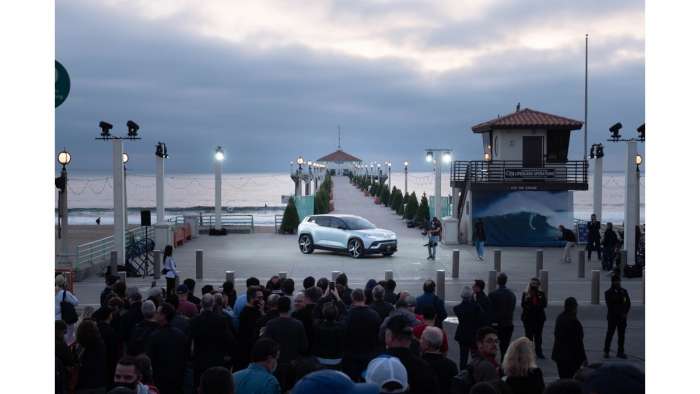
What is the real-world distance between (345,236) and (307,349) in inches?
701

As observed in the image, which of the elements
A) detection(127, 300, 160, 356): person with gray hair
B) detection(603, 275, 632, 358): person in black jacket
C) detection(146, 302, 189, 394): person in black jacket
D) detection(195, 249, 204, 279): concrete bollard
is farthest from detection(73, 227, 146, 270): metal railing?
detection(603, 275, 632, 358): person in black jacket

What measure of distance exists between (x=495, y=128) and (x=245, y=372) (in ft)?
88.7

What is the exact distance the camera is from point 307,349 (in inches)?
291

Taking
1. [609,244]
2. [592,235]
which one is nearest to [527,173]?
[592,235]

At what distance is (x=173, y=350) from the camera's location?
7180 millimetres

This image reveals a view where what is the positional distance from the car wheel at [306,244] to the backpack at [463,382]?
2056 cm

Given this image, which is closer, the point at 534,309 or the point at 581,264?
the point at 534,309

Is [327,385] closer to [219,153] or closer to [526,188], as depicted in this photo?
[526,188]

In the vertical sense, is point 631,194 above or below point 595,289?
above

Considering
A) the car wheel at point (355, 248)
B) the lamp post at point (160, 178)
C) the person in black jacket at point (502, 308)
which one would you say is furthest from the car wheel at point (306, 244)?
the person in black jacket at point (502, 308)

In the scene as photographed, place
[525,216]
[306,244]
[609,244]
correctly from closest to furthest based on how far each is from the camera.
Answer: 1. [609,244]
2. [306,244]
3. [525,216]
